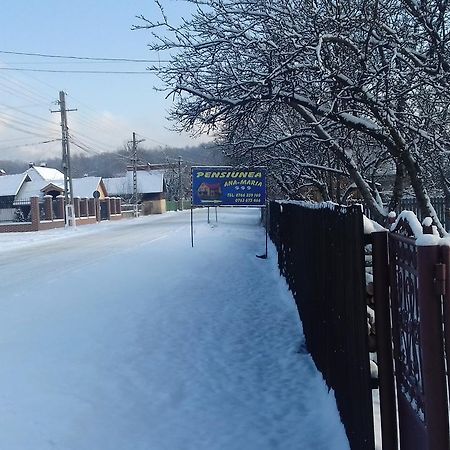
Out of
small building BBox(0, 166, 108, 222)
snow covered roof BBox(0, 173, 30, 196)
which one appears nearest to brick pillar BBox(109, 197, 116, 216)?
small building BBox(0, 166, 108, 222)

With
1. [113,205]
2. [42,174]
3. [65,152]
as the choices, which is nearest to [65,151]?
[65,152]

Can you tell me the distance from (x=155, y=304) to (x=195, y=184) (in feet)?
32.5

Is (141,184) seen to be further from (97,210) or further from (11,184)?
(11,184)

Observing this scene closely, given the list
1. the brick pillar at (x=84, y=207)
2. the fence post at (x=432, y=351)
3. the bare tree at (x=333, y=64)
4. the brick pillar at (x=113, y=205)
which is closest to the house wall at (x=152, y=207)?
the brick pillar at (x=113, y=205)

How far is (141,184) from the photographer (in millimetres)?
80375

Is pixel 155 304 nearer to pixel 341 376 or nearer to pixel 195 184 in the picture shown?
pixel 341 376

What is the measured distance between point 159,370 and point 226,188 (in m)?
13.1

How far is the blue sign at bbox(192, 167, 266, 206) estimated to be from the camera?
1830 centimetres

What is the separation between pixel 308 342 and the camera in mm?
6586

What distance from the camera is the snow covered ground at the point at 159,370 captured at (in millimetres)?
4426

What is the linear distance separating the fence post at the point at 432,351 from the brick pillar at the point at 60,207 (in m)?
45.8

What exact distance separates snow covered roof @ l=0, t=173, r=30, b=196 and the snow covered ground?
37.7 m

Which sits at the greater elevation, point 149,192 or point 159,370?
point 149,192

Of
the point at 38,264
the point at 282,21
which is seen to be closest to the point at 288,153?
the point at 282,21
